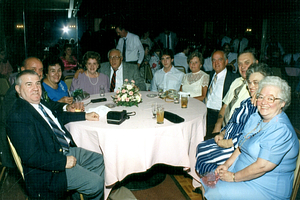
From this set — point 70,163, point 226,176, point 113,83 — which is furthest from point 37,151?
point 113,83

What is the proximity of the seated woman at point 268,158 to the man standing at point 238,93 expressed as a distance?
92cm

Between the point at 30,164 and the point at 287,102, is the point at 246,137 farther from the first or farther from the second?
the point at 30,164

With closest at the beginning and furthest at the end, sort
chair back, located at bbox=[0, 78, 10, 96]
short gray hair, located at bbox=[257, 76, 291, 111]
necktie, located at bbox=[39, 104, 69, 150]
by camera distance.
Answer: short gray hair, located at bbox=[257, 76, 291, 111], necktie, located at bbox=[39, 104, 69, 150], chair back, located at bbox=[0, 78, 10, 96]

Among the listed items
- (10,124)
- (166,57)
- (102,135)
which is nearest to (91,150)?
(102,135)

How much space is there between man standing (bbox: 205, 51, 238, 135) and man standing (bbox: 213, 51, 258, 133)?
1.13ft

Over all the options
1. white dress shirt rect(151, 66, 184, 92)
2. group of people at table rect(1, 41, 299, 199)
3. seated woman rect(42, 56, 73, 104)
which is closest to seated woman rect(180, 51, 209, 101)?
white dress shirt rect(151, 66, 184, 92)

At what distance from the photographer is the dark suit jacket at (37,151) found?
5.18 ft

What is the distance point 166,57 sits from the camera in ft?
12.8

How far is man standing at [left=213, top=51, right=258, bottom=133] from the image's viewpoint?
2.57m

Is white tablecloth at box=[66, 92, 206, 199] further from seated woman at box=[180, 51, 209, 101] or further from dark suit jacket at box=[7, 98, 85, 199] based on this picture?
seated woman at box=[180, 51, 209, 101]

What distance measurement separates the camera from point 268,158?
4.68 ft

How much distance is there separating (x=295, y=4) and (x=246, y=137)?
321 inches

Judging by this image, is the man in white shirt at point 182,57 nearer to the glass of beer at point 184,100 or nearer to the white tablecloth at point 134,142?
the glass of beer at point 184,100

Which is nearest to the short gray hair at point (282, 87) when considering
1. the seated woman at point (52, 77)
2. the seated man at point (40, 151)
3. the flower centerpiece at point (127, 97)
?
the flower centerpiece at point (127, 97)
